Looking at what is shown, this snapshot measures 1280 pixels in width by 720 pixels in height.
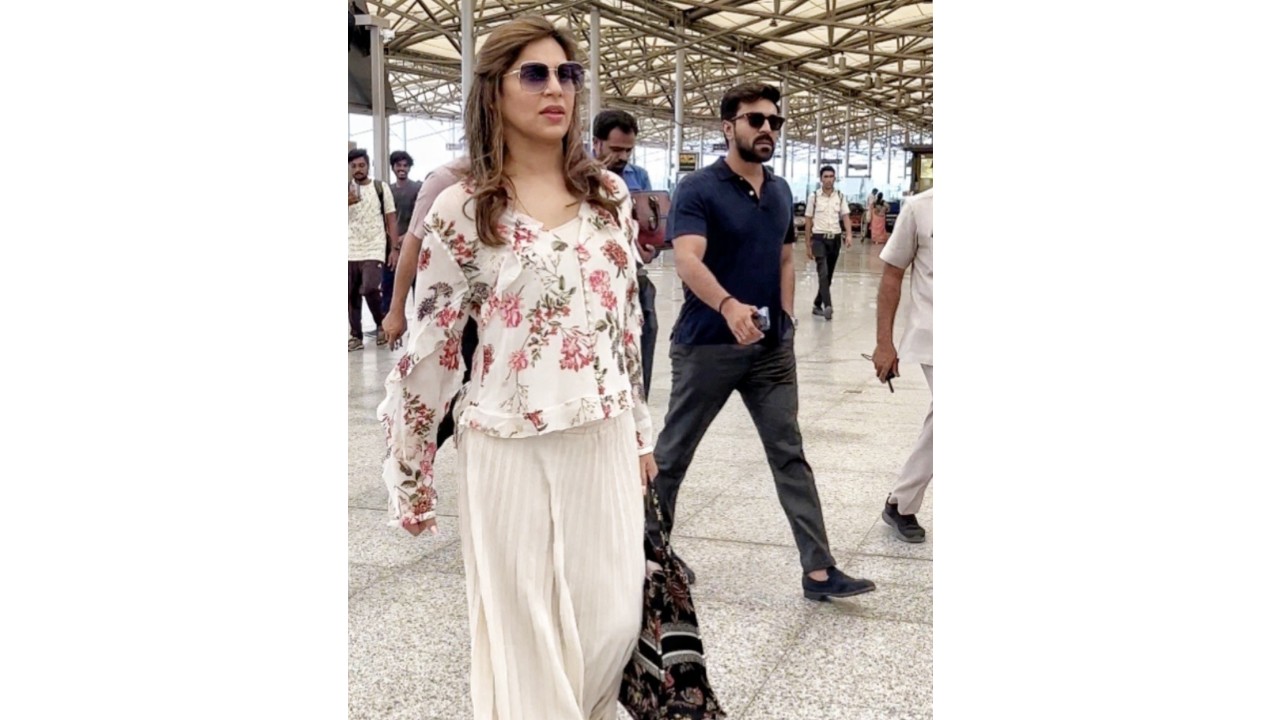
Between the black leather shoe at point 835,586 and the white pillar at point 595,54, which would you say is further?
the white pillar at point 595,54

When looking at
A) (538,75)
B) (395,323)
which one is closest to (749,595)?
(395,323)

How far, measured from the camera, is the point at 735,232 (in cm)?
380

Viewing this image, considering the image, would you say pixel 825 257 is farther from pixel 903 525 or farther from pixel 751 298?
pixel 751 298

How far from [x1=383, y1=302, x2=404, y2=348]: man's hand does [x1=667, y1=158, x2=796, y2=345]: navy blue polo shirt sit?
840 millimetres

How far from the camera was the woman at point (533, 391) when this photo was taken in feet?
7.86

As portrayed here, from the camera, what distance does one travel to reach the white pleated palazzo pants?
2479 millimetres

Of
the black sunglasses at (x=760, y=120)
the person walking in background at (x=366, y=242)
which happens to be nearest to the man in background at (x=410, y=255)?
the black sunglasses at (x=760, y=120)

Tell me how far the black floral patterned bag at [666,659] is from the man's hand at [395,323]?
1.41 m

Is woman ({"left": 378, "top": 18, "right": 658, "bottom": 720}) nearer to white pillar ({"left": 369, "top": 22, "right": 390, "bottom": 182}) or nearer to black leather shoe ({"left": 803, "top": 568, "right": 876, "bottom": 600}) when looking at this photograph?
white pillar ({"left": 369, "top": 22, "right": 390, "bottom": 182})

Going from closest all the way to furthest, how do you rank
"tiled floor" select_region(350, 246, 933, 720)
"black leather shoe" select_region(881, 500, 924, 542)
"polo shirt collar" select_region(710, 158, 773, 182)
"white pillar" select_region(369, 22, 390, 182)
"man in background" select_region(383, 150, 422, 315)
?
"tiled floor" select_region(350, 246, 933, 720) < "white pillar" select_region(369, 22, 390, 182) < "polo shirt collar" select_region(710, 158, 773, 182) < "black leather shoe" select_region(881, 500, 924, 542) < "man in background" select_region(383, 150, 422, 315)

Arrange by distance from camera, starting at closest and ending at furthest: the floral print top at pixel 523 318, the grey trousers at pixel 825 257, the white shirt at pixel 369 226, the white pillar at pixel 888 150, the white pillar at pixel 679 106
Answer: the floral print top at pixel 523 318 < the white shirt at pixel 369 226 < the grey trousers at pixel 825 257 < the white pillar at pixel 679 106 < the white pillar at pixel 888 150

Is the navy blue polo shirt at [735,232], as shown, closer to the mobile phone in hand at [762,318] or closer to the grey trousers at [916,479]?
the mobile phone in hand at [762,318]

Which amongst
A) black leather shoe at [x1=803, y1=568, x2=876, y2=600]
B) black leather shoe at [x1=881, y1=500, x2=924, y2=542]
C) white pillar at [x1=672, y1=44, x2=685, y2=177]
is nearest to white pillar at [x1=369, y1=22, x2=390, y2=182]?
black leather shoe at [x1=803, y1=568, x2=876, y2=600]
